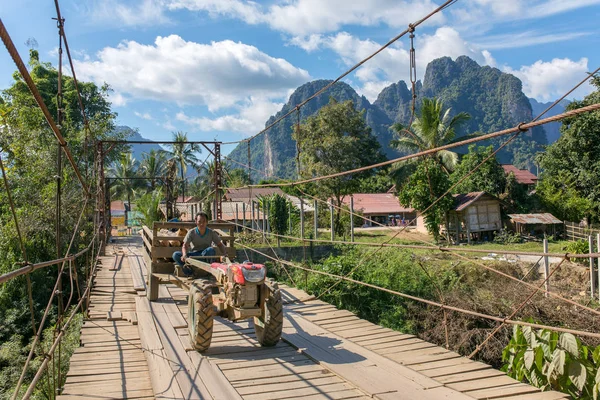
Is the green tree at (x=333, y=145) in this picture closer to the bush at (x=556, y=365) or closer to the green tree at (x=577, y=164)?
the green tree at (x=577, y=164)

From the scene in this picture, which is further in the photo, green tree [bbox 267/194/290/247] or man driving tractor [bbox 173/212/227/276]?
green tree [bbox 267/194/290/247]

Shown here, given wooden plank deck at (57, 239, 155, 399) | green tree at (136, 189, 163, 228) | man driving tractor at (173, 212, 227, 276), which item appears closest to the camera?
wooden plank deck at (57, 239, 155, 399)

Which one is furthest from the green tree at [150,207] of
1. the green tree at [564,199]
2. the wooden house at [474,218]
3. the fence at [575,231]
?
the green tree at [564,199]

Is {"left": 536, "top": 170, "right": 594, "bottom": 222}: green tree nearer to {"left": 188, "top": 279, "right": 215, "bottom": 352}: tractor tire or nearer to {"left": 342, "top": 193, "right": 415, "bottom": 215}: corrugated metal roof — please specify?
{"left": 342, "top": 193, "right": 415, "bottom": 215}: corrugated metal roof

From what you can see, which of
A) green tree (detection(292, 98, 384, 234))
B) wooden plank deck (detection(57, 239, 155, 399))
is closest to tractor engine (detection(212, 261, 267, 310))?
wooden plank deck (detection(57, 239, 155, 399))

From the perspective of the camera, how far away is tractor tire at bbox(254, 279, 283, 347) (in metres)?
4.65

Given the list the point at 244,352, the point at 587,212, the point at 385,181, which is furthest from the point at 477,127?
the point at 244,352

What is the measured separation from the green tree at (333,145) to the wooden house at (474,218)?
4511mm

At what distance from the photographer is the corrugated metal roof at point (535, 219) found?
69.8 feet

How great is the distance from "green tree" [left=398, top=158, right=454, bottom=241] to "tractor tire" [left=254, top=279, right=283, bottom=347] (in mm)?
16455

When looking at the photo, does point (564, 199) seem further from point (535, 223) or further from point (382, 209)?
point (382, 209)

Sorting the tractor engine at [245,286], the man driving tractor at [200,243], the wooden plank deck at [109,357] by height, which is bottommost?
the wooden plank deck at [109,357]

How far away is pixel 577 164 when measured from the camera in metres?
23.1

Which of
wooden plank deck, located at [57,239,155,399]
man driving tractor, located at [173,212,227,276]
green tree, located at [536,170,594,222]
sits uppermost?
green tree, located at [536,170,594,222]
